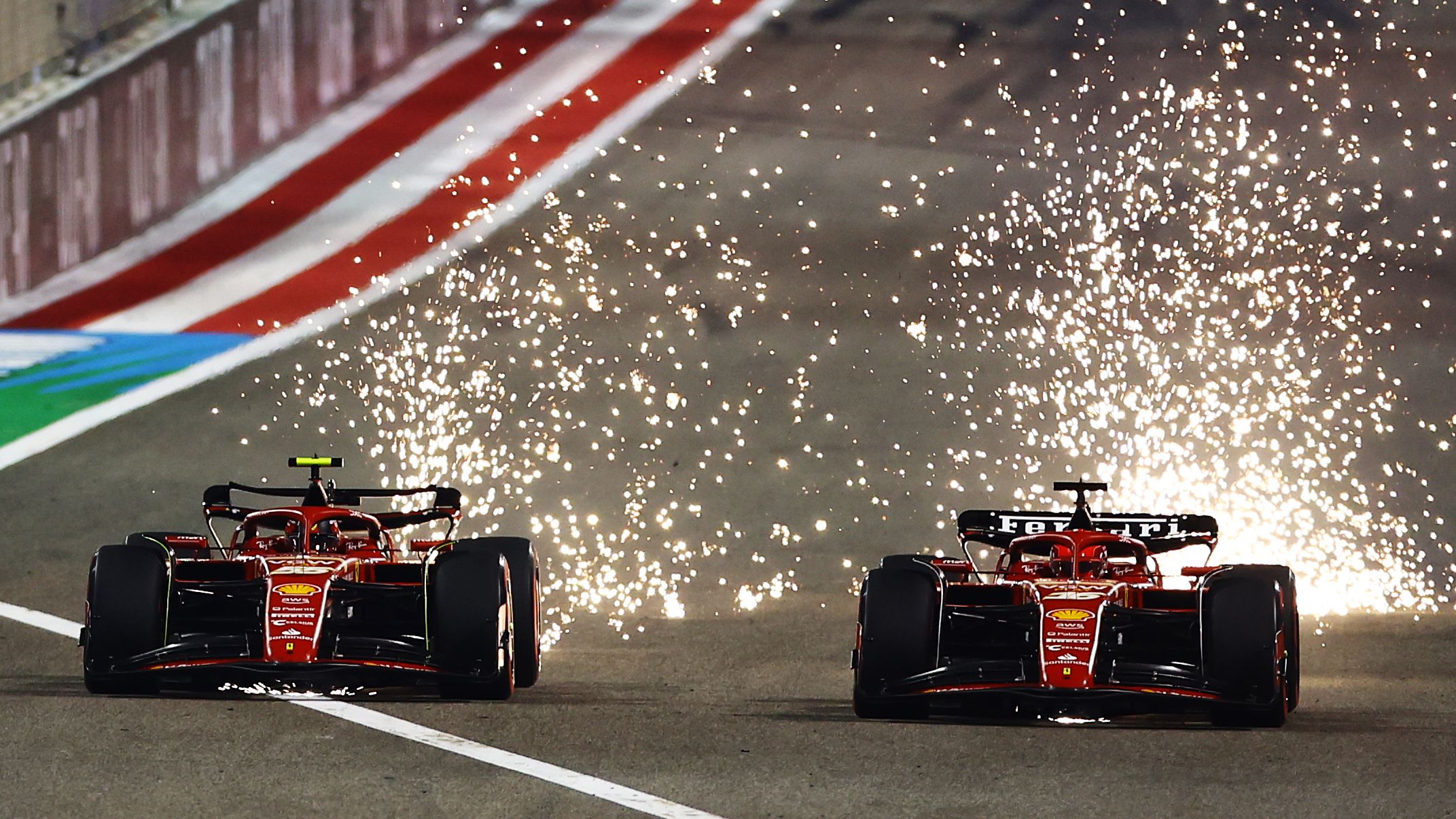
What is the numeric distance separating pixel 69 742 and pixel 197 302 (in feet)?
21.5

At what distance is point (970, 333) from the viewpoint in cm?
1209

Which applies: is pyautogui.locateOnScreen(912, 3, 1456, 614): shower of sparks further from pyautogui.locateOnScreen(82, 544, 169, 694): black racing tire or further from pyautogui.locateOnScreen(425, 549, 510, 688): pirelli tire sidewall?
pyautogui.locateOnScreen(82, 544, 169, 694): black racing tire

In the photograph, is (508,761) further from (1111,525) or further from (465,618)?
(1111,525)

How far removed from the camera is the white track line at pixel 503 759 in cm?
558

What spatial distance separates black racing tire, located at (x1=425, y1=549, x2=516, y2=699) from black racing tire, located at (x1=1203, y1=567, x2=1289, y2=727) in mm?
2327

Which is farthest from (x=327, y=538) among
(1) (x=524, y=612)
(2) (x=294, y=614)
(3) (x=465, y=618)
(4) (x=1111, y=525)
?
(4) (x=1111, y=525)

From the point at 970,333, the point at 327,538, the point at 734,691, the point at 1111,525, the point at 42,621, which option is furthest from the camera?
the point at 970,333

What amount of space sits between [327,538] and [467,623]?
1.18 metres

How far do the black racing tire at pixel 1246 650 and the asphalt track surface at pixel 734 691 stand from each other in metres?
0.11

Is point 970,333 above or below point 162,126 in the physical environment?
below

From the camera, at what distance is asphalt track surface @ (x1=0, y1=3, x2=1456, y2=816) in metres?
5.77

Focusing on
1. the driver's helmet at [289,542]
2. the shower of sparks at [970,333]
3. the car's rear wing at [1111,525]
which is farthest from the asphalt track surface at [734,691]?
the driver's helmet at [289,542]

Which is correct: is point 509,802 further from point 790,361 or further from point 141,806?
point 790,361

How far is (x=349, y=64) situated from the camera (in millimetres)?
13438
